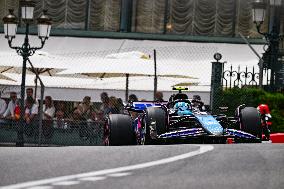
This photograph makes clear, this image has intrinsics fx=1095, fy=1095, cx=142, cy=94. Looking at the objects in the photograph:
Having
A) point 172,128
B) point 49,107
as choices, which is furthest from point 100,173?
point 49,107

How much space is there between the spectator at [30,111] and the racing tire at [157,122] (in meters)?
6.93

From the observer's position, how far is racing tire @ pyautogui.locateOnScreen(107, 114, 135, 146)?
14.1 meters

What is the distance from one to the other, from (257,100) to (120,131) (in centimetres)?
622

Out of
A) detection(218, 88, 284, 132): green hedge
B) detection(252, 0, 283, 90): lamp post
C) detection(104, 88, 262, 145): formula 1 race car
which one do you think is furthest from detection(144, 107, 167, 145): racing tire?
detection(252, 0, 283, 90): lamp post

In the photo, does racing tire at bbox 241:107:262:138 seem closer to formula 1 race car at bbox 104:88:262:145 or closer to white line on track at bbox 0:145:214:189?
formula 1 race car at bbox 104:88:262:145

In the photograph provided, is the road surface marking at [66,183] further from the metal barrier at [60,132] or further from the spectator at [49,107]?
the spectator at [49,107]

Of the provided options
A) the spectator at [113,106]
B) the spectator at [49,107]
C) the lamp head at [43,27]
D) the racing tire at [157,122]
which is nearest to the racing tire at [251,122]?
the racing tire at [157,122]

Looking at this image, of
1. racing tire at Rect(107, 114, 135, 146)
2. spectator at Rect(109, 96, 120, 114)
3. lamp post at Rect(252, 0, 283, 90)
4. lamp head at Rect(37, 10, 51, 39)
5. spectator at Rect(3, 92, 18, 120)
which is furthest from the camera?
lamp head at Rect(37, 10, 51, 39)

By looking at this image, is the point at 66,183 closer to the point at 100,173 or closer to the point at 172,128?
the point at 100,173

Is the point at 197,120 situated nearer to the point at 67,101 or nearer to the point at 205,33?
the point at 67,101

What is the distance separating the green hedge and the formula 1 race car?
5002 millimetres

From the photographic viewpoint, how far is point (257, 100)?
19.8 metres

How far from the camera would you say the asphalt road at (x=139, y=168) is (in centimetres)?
627

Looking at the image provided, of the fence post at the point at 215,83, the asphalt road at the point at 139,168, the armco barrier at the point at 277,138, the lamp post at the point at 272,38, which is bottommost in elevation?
the armco barrier at the point at 277,138
